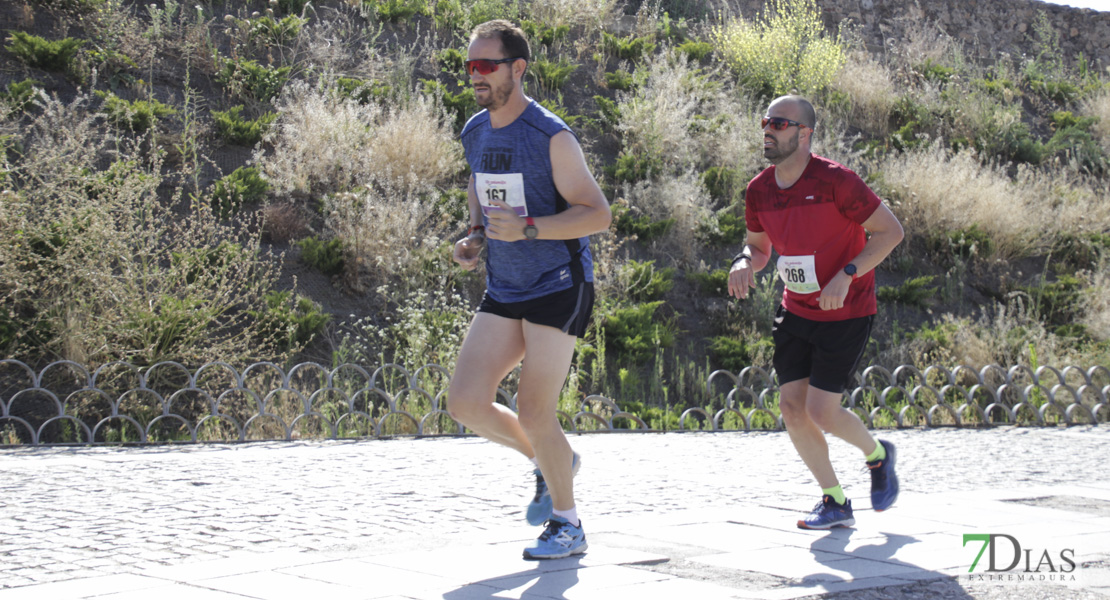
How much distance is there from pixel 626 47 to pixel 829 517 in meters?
12.4

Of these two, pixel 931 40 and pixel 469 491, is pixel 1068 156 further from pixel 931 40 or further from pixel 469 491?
pixel 469 491

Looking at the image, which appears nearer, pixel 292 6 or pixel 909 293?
pixel 909 293

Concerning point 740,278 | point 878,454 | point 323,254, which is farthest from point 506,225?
point 323,254

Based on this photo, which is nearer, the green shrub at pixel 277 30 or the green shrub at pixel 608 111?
the green shrub at pixel 277 30

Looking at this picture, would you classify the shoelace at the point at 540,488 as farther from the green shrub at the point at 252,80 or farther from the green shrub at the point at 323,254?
the green shrub at the point at 252,80

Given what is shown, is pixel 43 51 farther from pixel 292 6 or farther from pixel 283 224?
pixel 283 224

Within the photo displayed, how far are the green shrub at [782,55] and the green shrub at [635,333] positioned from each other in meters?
6.46

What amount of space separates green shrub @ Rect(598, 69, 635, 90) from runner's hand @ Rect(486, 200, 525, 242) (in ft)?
37.4

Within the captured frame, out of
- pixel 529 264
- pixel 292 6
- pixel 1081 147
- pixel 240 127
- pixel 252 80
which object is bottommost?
pixel 529 264

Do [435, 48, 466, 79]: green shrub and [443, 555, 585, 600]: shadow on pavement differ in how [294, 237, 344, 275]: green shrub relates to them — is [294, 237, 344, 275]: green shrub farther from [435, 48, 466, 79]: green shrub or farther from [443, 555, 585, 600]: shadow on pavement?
[443, 555, 585, 600]: shadow on pavement

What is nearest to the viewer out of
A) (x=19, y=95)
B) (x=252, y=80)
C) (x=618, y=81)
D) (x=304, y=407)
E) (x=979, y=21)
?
(x=304, y=407)

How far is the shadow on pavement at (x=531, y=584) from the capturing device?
2902 millimetres

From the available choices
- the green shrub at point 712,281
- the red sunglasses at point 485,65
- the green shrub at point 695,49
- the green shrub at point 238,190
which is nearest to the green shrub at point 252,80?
the green shrub at point 238,190

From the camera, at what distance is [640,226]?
11.2 m
